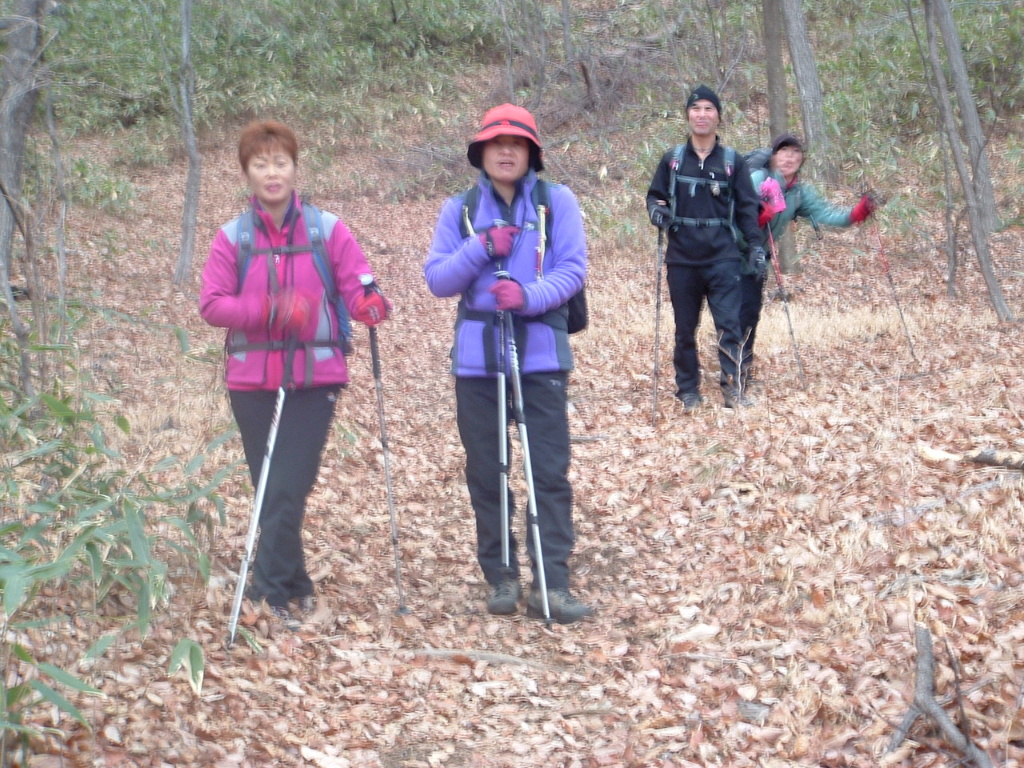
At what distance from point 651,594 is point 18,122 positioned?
427cm

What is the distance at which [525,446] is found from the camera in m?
4.43

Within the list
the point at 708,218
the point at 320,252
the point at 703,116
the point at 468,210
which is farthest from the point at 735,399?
the point at 320,252

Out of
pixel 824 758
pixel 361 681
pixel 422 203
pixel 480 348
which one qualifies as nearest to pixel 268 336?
pixel 480 348

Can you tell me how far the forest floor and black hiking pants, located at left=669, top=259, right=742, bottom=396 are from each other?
405mm

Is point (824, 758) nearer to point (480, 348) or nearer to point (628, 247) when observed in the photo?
point (480, 348)

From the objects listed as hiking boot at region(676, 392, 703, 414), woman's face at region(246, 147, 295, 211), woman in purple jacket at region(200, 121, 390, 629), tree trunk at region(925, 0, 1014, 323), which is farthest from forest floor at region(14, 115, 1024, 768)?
woman's face at region(246, 147, 295, 211)

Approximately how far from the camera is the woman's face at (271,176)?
4227mm

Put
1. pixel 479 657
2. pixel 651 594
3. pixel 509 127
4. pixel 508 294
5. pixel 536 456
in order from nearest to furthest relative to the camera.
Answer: pixel 508 294 → pixel 509 127 → pixel 479 657 → pixel 536 456 → pixel 651 594

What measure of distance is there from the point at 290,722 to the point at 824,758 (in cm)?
196

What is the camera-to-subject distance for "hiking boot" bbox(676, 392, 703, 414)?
757cm

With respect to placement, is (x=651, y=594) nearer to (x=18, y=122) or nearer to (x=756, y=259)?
(x=756, y=259)

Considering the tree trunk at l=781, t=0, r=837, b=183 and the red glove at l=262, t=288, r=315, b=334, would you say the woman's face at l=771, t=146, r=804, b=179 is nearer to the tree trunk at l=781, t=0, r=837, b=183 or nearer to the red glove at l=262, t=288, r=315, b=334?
the red glove at l=262, t=288, r=315, b=334

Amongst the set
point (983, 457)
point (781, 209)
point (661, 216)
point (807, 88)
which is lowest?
point (983, 457)

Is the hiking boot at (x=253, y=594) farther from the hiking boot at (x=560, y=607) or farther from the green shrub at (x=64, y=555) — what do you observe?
the hiking boot at (x=560, y=607)
